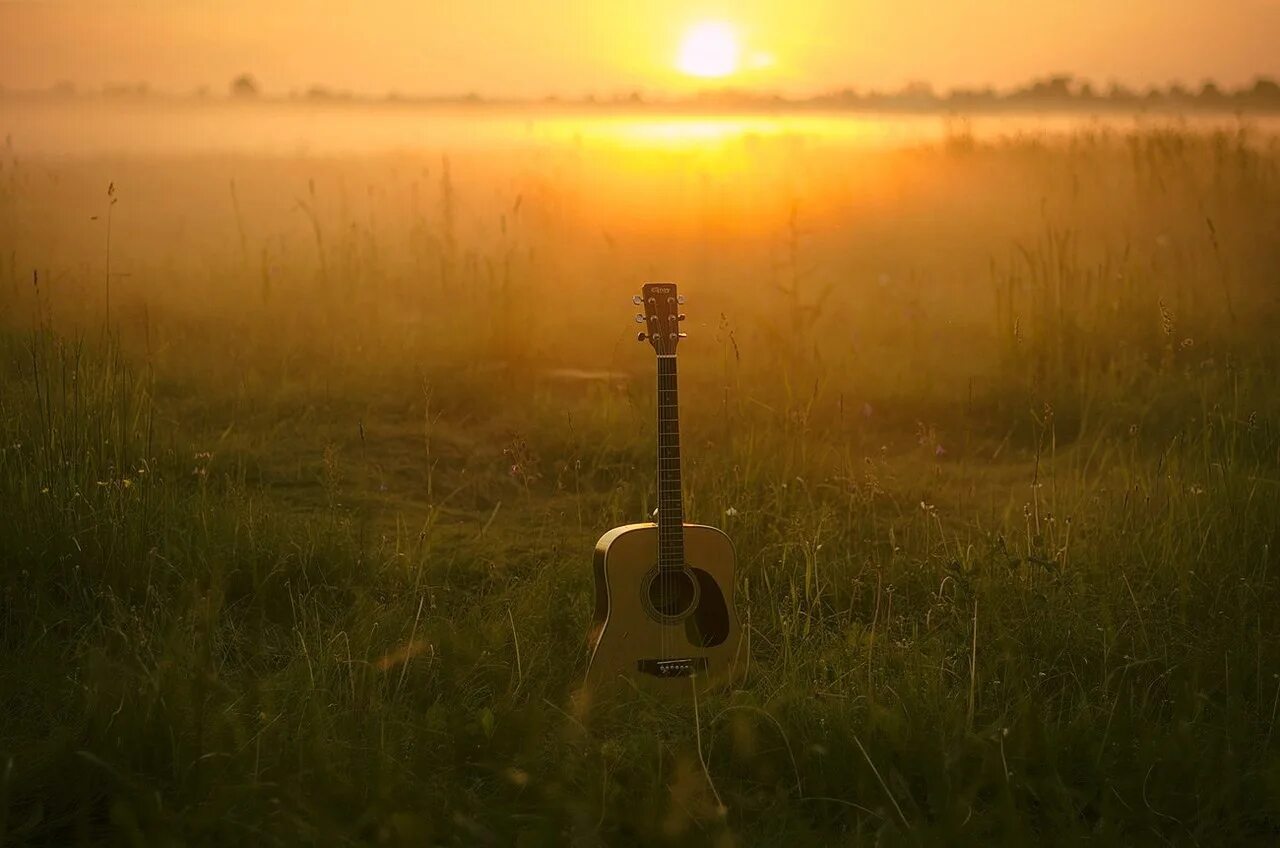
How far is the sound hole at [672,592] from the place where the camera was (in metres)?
2.79

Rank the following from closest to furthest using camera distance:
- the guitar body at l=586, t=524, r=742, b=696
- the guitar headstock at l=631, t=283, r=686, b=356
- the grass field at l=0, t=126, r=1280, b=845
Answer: the grass field at l=0, t=126, r=1280, b=845
the guitar body at l=586, t=524, r=742, b=696
the guitar headstock at l=631, t=283, r=686, b=356

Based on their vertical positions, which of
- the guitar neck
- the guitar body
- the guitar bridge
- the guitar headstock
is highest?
the guitar headstock

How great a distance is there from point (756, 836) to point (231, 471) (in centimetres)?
249

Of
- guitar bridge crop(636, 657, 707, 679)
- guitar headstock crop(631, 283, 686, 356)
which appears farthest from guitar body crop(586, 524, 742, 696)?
guitar headstock crop(631, 283, 686, 356)

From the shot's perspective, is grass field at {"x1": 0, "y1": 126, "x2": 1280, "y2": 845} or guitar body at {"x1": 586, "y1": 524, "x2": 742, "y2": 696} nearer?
grass field at {"x1": 0, "y1": 126, "x2": 1280, "y2": 845}

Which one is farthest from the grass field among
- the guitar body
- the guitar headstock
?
the guitar headstock

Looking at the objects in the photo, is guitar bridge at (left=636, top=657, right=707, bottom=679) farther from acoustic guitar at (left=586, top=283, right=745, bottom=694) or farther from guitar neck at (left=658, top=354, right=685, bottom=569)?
guitar neck at (left=658, top=354, right=685, bottom=569)

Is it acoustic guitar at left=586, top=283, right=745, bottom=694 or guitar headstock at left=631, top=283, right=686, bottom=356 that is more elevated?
guitar headstock at left=631, top=283, right=686, bottom=356

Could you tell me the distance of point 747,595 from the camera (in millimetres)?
3164

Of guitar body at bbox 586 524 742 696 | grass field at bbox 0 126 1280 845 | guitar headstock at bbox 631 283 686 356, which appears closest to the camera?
grass field at bbox 0 126 1280 845

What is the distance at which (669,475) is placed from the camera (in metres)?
2.83

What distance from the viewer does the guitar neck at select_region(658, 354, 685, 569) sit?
279 cm

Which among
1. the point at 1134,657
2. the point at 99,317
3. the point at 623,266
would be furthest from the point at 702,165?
the point at 1134,657

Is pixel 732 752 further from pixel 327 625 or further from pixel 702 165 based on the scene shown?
pixel 702 165
